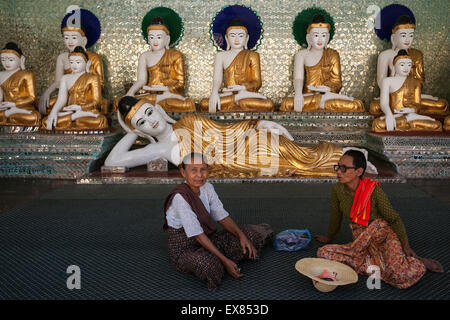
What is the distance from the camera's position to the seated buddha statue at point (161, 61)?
601 centimetres

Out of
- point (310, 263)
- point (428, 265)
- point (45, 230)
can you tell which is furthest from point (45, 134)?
point (428, 265)

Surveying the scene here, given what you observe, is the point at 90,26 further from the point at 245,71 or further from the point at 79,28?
the point at 245,71

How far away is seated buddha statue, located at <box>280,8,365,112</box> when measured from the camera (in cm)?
565

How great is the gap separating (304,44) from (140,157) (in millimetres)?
3538

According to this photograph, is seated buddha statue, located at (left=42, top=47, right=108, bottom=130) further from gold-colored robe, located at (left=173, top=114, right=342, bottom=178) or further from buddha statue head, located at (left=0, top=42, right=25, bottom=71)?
gold-colored robe, located at (left=173, top=114, right=342, bottom=178)

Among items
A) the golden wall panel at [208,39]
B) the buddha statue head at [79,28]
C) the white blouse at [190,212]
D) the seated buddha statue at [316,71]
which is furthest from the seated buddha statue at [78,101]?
the white blouse at [190,212]

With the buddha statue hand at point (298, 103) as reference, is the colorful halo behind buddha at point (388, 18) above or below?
above

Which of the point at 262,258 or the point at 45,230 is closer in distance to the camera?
the point at 262,258

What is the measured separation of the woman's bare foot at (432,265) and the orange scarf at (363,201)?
40 cm

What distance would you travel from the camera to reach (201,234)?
6.81ft

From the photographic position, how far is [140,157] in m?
4.55

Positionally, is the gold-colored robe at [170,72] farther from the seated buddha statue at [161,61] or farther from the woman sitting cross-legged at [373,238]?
the woman sitting cross-legged at [373,238]

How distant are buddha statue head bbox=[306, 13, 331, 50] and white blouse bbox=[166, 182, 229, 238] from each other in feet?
14.4
